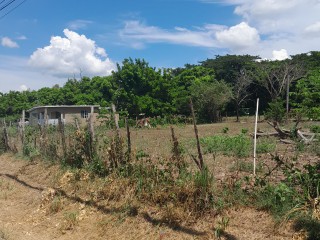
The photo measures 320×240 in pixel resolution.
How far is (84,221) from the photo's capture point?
700 cm

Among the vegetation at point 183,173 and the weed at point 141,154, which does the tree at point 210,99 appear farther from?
the weed at point 141,154

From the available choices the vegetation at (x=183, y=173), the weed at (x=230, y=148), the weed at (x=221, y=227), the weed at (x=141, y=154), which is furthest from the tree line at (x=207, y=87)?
the weed at (x=221, y=227)

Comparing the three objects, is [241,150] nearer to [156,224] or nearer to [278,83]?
[156,224]

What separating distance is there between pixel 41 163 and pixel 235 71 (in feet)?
142

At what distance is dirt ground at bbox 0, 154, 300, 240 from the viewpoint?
5352mm

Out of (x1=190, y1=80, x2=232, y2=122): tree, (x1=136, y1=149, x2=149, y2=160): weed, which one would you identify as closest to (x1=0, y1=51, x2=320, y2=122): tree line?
(x1=190, y1=80, x2=232, y2=122): tree

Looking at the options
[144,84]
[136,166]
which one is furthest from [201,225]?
[144,84]

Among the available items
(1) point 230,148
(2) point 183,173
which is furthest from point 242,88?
(2) point 183,173

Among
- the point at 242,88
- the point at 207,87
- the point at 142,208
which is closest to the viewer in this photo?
the point at 142,208

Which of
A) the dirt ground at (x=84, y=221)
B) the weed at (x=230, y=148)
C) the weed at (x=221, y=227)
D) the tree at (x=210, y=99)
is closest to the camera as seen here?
the weed at (x=221, y=227)

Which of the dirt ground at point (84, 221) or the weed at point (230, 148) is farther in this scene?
the weed at point (230, 148)

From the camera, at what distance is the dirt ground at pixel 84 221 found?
5352mm

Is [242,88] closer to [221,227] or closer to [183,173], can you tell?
[183,173]

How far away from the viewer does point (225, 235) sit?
524 cm
